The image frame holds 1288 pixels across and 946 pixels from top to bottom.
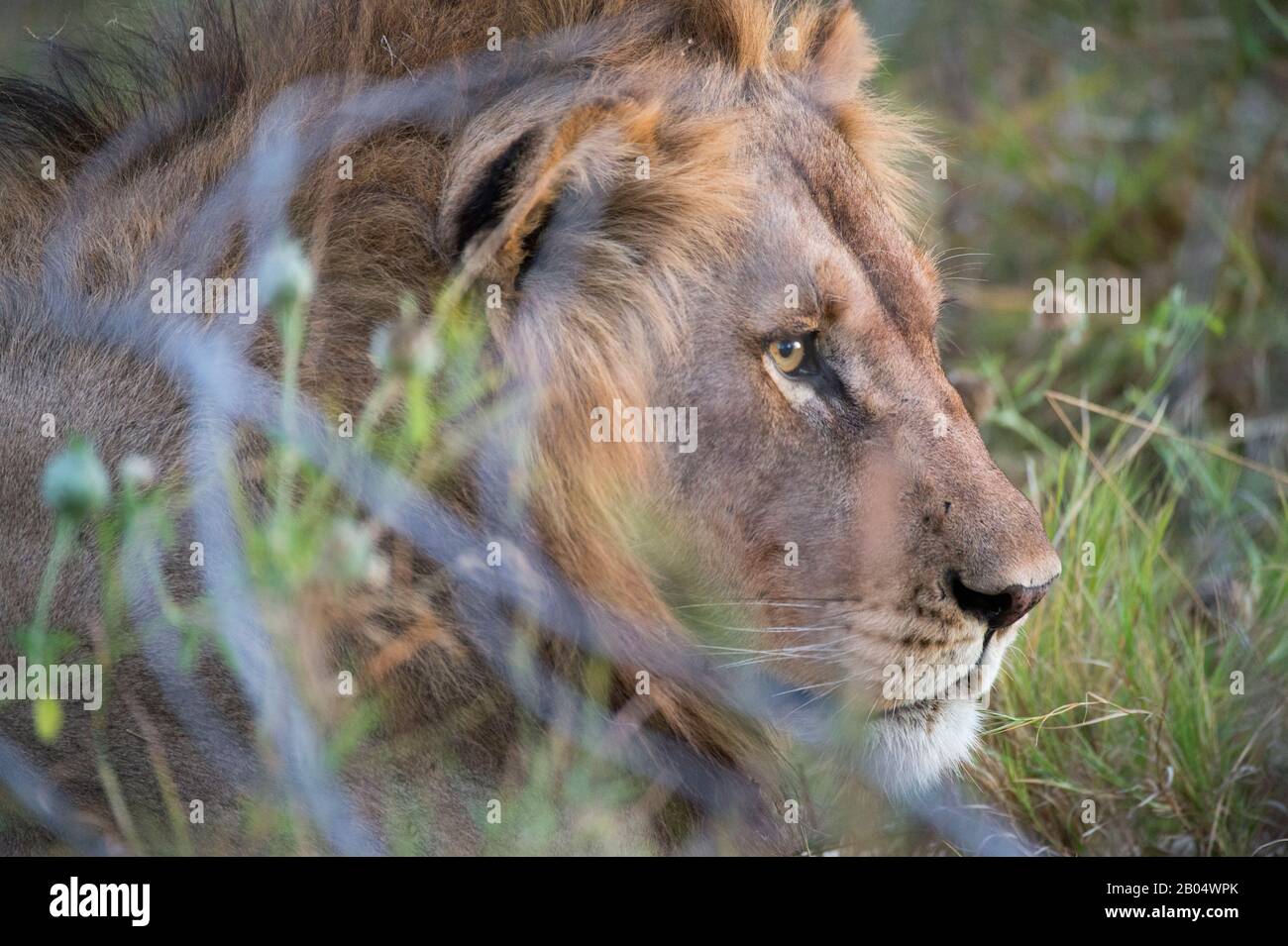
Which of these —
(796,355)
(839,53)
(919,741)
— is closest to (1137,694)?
(919,741)

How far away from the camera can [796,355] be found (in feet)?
8.20

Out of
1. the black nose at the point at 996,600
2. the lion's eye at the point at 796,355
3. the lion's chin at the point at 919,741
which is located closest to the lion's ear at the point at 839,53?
the lion's eye at the point at 796,355

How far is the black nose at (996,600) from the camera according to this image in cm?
248

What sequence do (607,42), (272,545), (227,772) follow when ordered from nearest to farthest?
(272,545) → (227,772) → (607,42)

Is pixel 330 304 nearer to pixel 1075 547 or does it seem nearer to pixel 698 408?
pixel 698 408

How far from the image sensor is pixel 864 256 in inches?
103

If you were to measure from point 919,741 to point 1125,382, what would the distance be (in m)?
2.88

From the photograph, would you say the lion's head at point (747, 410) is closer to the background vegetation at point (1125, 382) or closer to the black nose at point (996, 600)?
the black nose at point (996, 600)

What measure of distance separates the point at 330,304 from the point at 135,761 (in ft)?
2.64

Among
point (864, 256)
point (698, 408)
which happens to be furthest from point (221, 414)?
point (864, 256)

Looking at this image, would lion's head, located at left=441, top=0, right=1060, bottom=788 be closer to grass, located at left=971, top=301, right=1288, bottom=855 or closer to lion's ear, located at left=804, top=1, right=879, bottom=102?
lion's ear, located at left=804, top=1, right=879, bottom=102

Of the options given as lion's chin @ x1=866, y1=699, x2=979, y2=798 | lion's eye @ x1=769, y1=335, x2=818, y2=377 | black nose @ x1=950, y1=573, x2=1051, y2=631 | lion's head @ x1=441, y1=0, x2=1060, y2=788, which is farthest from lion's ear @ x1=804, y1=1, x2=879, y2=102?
lion's chin @ x1=866, y1=699, x2=979, y2=798

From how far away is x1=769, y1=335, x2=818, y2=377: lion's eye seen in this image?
249 cm
